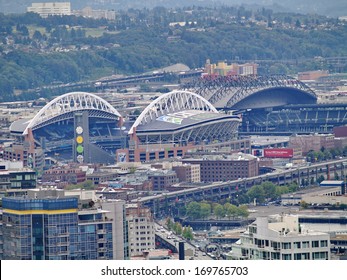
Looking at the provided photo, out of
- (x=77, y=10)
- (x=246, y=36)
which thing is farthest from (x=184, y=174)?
(x=77, y=10)

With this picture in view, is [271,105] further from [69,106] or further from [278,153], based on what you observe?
[278,153]

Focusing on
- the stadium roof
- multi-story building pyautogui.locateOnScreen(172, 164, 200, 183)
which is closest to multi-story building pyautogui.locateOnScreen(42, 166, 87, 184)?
multi-story building pyautogui.locateOnScreen(172, 164, 200, 183)

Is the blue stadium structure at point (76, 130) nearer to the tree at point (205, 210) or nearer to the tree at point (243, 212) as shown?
the tree at point (205, 210)

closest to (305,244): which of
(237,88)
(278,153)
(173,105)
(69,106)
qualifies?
(278,153)

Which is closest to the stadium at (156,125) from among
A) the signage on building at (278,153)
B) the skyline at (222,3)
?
the signage on building at (278,153)

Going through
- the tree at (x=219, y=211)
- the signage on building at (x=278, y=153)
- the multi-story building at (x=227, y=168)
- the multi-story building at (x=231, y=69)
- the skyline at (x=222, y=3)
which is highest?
the tree at (x=219, y=211)
